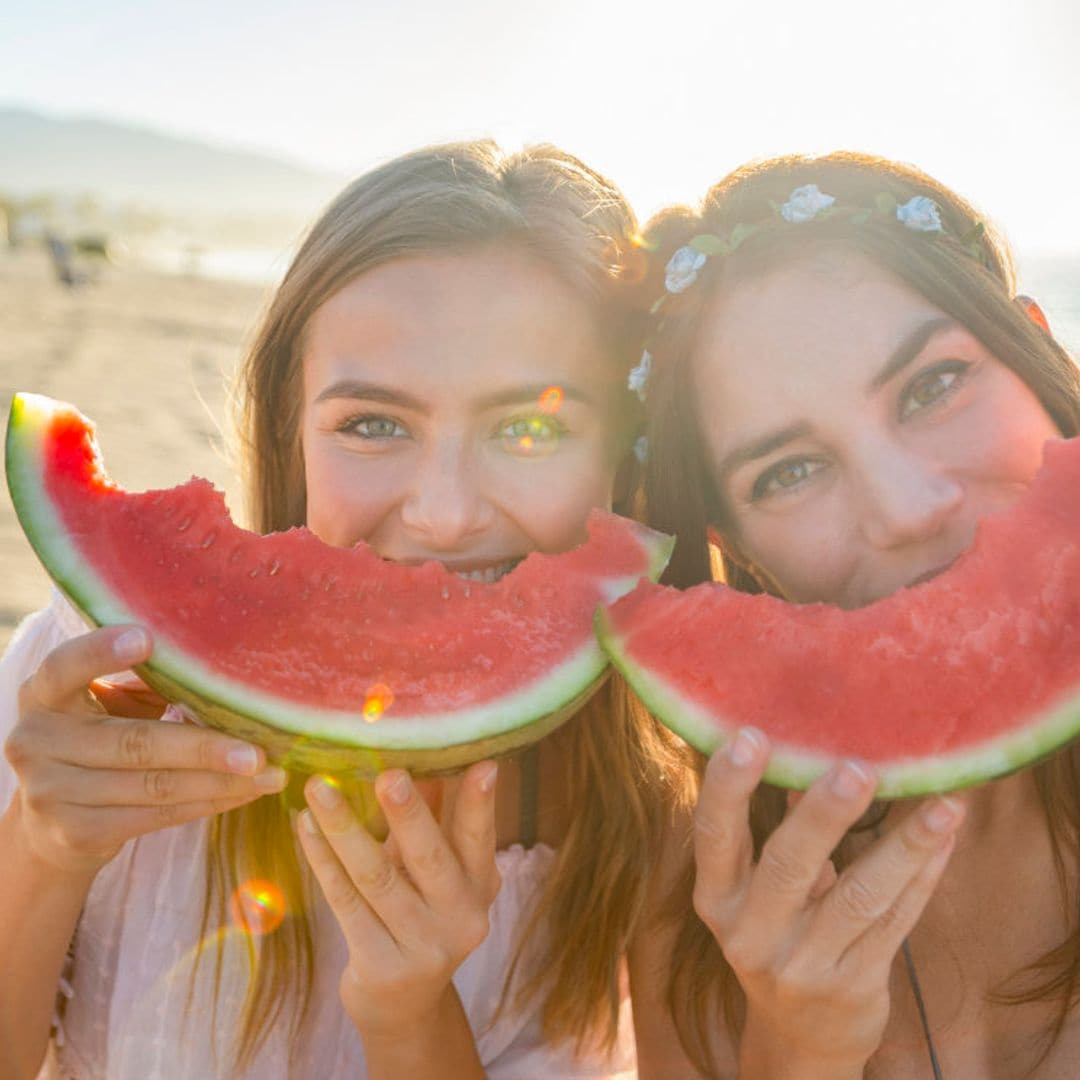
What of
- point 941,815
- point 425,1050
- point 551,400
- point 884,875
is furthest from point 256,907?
point 941,815

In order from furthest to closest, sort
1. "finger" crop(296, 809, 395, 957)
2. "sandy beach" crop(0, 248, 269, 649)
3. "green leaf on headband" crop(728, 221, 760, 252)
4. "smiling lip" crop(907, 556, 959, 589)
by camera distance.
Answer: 1. "sandy beach" crop(0, 248, 269, 649)
2. "green leaf on headband" crop(728, 221, 760, 252)
3. "smiling lip" crop(907, 556, 959, 589)
4. "finger" crop(296, 809, 395, 957)

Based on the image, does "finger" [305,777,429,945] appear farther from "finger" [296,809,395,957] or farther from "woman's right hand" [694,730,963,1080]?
"woman's right hand" [694,730,963,1080]

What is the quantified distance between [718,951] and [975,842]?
62 cm

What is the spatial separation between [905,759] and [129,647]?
118 cm

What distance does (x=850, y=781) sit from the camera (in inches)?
57.2

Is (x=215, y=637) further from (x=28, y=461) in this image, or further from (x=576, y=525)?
(x=576, y=525)

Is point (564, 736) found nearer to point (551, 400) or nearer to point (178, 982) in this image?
point (551, 400)

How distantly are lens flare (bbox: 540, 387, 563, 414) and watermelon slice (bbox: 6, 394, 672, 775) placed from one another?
0.31 m

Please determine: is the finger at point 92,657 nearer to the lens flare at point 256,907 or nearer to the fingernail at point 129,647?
the fingernail at point 129,647

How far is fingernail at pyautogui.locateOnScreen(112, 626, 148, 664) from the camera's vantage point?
1469 millimetres

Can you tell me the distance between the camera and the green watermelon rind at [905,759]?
1476 mm

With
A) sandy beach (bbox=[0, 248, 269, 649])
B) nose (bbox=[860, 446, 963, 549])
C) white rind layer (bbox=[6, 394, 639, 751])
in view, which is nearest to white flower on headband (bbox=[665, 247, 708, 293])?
nose (bbox=[860, 446, 963, 549])

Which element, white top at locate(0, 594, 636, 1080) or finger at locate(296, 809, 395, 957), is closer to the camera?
finger at locate(296, 809, 395, 957)

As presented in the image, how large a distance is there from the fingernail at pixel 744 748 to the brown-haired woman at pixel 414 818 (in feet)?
1.32
